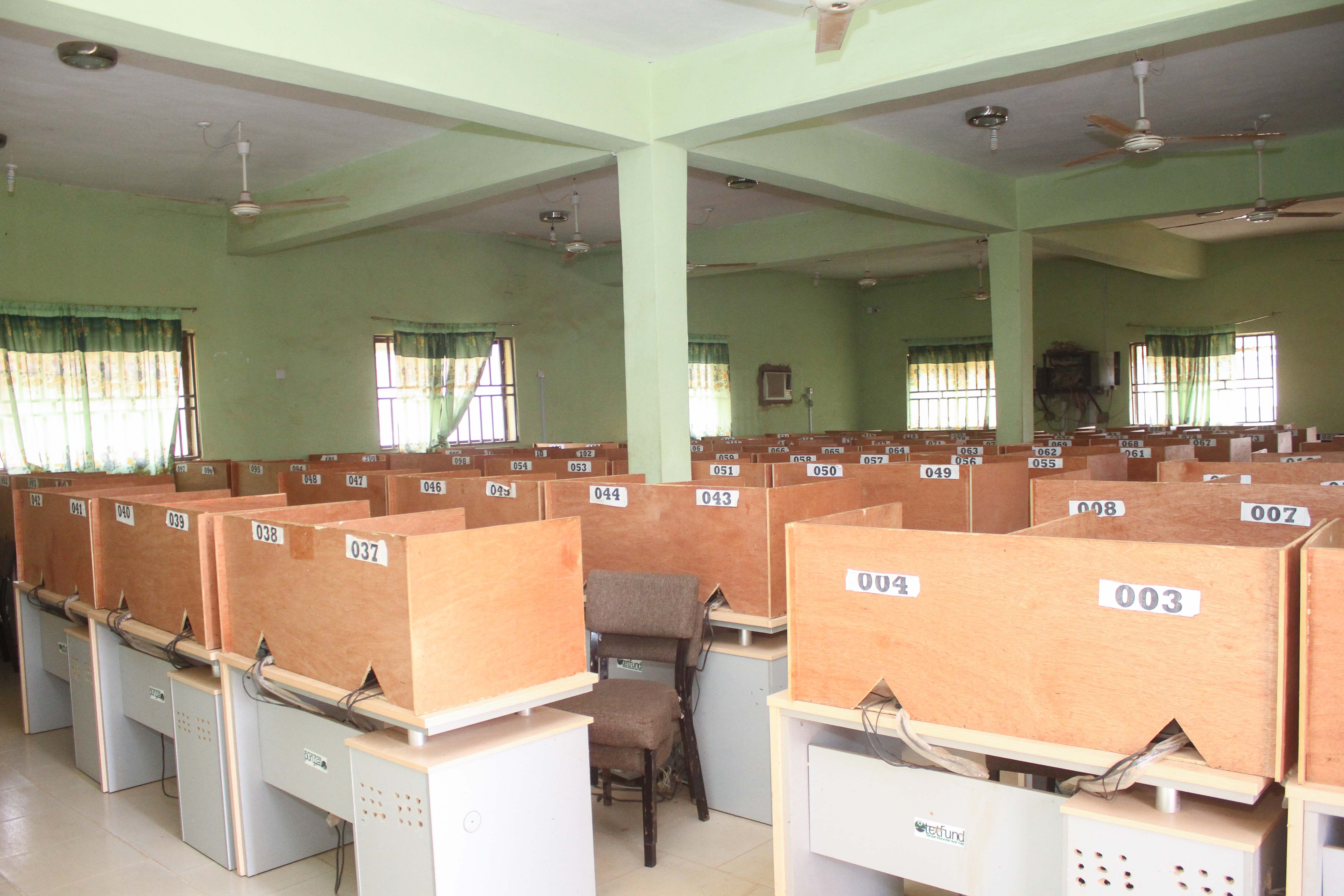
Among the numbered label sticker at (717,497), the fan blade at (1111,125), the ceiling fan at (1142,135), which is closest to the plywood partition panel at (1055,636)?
the numbered label sticker at (717,497)

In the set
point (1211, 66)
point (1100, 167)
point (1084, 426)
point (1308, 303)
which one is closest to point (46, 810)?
point (1211, 66)

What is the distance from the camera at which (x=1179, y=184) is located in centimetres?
757

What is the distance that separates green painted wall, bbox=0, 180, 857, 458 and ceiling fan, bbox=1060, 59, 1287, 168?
665 cm

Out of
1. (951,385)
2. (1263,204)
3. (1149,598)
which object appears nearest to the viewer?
(1149,598)

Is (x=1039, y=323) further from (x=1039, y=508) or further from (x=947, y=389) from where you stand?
(x=1039, y=508)

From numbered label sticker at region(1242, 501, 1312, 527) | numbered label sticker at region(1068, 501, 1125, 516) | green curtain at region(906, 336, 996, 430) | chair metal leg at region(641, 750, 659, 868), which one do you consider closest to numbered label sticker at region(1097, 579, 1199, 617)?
numbered label sticker at region(1242, 501, 1312, 527)

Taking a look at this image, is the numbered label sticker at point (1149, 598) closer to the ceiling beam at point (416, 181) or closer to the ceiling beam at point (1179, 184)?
the ceiling beam at point (416, 181)

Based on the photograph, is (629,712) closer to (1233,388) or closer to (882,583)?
(882,583)

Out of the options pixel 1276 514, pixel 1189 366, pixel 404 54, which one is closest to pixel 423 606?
pixel 1276 514

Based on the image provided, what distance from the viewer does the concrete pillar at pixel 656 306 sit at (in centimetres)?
514

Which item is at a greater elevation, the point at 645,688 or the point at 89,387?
the point at 89,387

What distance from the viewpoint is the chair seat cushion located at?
2988 millimetres

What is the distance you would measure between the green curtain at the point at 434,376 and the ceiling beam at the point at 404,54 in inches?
208

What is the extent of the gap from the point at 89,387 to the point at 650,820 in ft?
23.5
